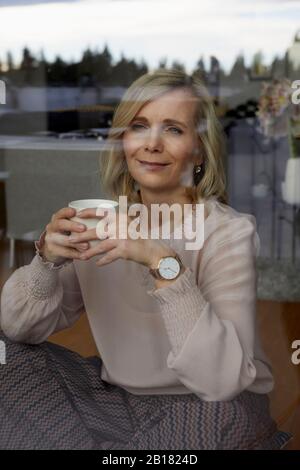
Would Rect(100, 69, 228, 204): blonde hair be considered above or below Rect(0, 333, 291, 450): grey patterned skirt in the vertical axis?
above

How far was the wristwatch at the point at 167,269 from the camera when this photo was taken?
0.94 m

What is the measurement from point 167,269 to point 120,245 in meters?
0.08

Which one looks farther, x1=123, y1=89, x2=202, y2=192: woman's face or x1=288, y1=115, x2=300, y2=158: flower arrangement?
x1=288, y1=115, x2=300, y2=158: flower arrangement

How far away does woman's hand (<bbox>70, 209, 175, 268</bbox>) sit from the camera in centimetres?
96

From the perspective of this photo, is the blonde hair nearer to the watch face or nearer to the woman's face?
the woman's face

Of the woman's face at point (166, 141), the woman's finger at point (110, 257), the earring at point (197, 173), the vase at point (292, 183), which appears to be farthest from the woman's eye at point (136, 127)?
the vase at point (292, 183)

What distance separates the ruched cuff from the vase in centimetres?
69

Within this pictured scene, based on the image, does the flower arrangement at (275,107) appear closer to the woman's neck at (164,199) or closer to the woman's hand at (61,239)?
the woman's neck at (164,199)

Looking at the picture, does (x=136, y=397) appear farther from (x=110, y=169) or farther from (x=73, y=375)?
(x=110, y=169)

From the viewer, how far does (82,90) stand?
1288 millimetres

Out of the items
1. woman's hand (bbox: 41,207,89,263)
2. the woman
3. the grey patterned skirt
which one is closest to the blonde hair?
the woman

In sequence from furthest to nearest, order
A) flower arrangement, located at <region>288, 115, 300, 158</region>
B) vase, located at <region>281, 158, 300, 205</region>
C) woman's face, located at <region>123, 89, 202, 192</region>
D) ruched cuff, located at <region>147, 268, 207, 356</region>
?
vase, located at <region>281, 158, 300, 205</region> → flower arrangement, located at <region>288, 115, 300, 158</region> → woman's face, located at <region>123, 89, 202, 192</region> → ruched cuff, located at <region>147, 268, 207, 356</region>

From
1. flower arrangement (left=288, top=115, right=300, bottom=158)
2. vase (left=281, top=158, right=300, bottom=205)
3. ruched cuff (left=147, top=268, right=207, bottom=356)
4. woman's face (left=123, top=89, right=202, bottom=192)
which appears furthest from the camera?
vase (left=281, top=158, right=300, bottom=205)

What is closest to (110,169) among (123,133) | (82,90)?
(123,133)
